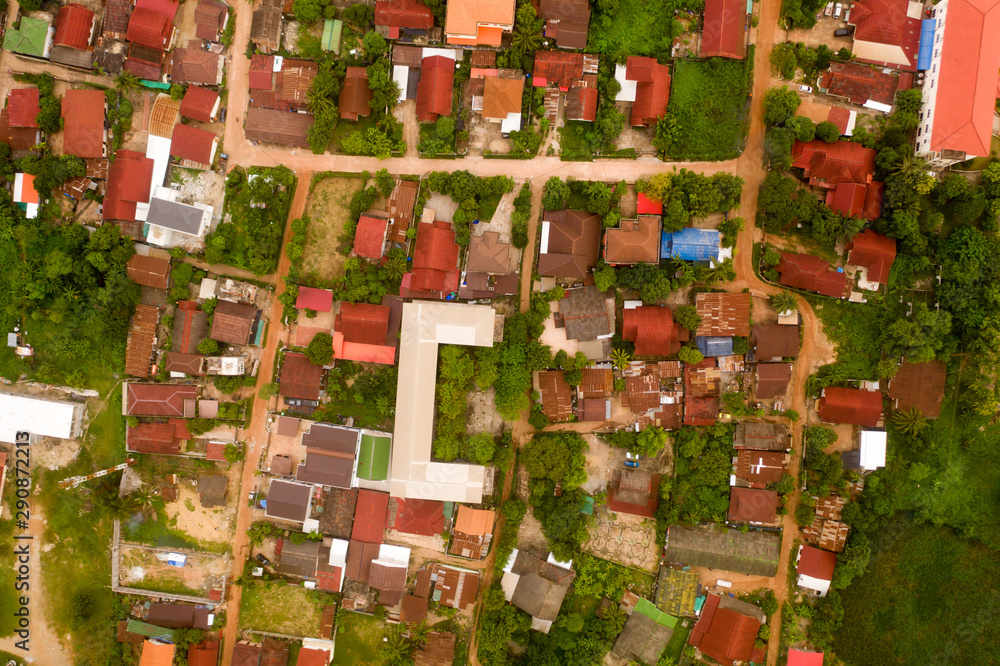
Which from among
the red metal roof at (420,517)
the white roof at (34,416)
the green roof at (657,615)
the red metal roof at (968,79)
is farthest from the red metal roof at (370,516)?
the red metal roof at (968,79)

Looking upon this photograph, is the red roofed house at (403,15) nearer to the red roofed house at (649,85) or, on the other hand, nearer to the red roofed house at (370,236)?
the red roofed house at (370,236)

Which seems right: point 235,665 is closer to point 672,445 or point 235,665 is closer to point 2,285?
point 2,285

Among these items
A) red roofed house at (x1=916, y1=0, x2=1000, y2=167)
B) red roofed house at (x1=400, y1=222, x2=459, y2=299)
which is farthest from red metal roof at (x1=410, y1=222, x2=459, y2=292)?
red roofed house at (x1=916, y1=0, x2=1000, y2=167)

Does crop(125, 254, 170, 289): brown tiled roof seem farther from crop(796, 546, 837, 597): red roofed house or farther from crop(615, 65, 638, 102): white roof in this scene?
crop(796, 546, 837, 597): red roofed house

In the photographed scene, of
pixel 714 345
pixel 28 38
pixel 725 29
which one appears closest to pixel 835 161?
pixel 725 29

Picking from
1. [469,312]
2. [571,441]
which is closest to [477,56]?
[469,312]
